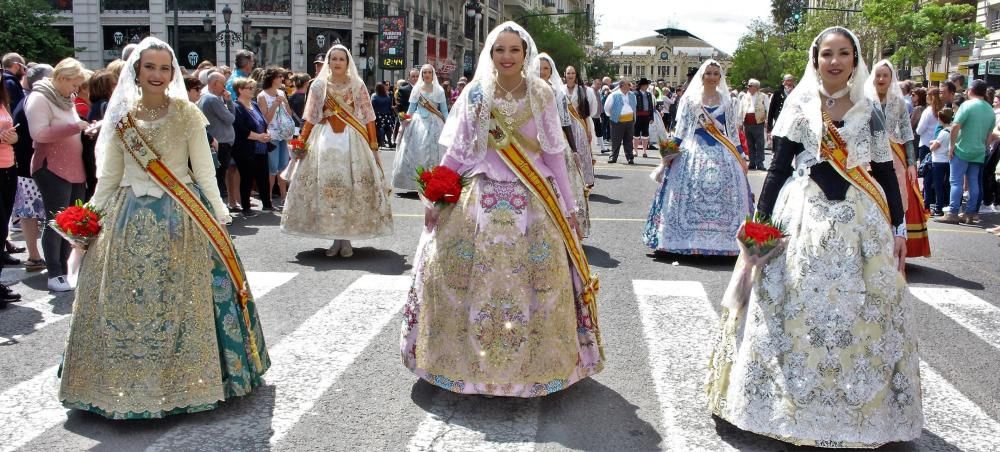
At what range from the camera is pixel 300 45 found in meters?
46.1

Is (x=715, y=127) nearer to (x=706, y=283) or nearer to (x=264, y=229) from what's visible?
(x=706, y=283)

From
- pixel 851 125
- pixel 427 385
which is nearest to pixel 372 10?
pixel 427 385

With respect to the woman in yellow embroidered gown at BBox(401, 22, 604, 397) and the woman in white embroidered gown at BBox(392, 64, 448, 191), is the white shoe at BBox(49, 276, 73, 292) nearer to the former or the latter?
the woman in yellow embroidered gown at BBox(401, 22, 604, 397)

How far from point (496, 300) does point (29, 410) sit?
2484mm

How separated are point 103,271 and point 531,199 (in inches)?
85.3

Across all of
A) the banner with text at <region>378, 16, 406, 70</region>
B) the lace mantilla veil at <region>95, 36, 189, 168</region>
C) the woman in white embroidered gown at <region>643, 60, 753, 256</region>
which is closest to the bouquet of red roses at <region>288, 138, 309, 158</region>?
the woman in white embroidered gown at <region>643, 60, 753, 256</region>

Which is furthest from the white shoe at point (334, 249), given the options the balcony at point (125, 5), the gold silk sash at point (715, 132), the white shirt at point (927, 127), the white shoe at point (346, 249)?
the balcony at point (125, 5)

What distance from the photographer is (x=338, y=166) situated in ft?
30.5

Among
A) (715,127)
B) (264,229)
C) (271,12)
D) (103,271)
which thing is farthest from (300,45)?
(103,271)

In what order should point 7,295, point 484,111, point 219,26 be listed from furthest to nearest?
point 219,26
point 7,295
point 484,111

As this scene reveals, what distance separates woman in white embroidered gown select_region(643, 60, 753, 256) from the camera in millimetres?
9305

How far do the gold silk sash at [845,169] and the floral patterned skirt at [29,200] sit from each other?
275 inches

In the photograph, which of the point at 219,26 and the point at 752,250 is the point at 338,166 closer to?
the point at 752,250

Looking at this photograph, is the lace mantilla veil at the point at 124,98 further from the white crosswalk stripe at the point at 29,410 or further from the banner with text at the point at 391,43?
the banner with text at the point at 391,43
